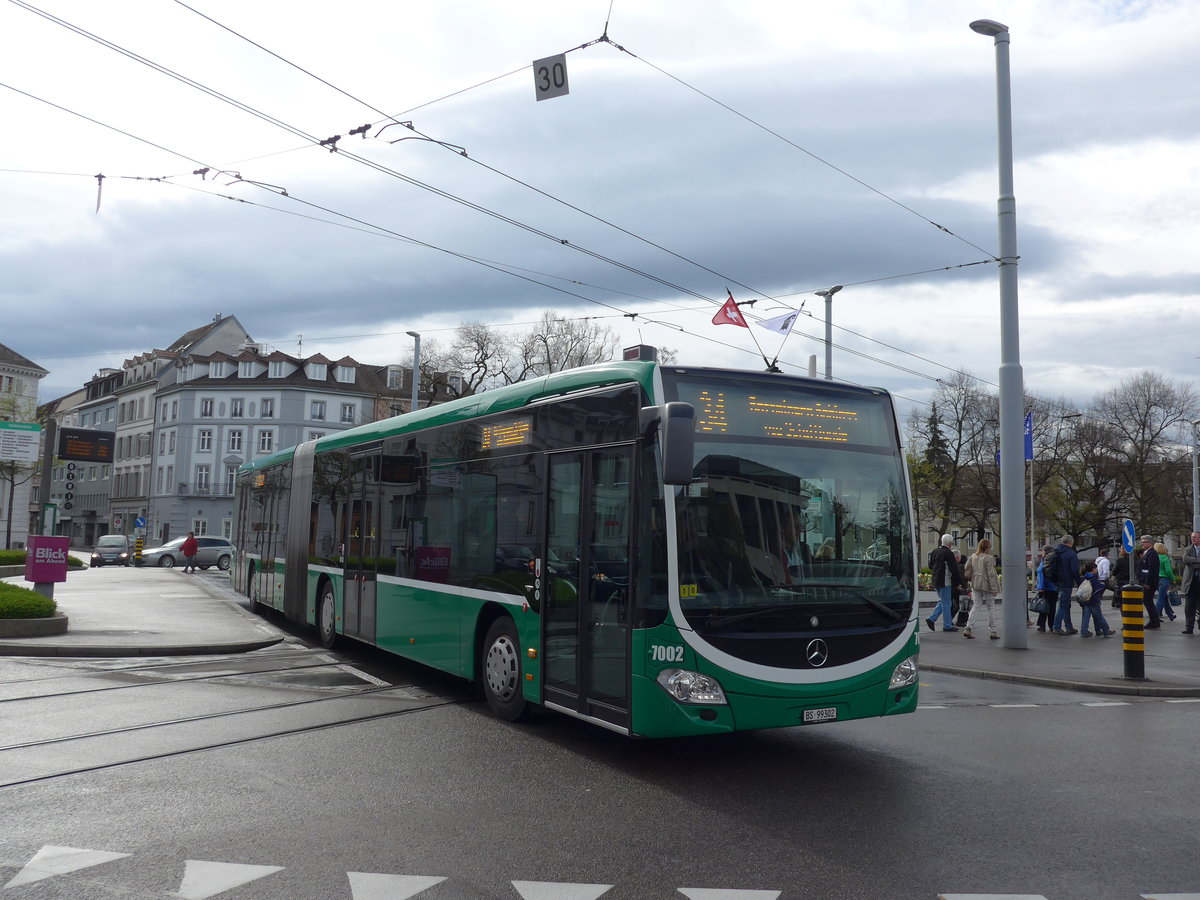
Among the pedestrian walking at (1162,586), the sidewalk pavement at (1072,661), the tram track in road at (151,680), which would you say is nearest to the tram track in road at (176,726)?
the tram track in road at (151,680)

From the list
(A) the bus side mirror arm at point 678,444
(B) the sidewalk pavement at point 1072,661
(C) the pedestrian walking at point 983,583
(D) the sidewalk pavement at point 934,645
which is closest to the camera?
(A) the bus side mirror arm at point 678,444

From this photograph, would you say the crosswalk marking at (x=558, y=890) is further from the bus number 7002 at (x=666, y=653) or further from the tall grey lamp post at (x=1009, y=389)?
the tall grey lamp post at (x=1009, y=389)

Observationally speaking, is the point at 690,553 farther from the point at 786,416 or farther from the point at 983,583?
the point at 983,583

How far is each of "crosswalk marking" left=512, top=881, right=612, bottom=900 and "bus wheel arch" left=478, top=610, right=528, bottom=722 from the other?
3806mm

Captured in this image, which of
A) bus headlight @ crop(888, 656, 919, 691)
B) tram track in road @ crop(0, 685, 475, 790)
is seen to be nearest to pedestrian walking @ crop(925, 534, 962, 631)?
tram track in road @ crop(0, 685, 475, 790)

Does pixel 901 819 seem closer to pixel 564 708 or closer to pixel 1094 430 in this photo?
pixel 564 708

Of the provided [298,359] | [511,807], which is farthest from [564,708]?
[298,359]

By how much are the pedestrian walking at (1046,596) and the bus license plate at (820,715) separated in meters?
13.3

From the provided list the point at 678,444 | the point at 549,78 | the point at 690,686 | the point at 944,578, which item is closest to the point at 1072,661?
the point at 944,578

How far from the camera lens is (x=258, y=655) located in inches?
563

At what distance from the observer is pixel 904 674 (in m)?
7.99

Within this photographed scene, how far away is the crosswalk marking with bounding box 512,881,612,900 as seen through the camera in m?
4.93

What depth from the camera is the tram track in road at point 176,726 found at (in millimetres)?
7382

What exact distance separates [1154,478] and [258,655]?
56872 millimetres
